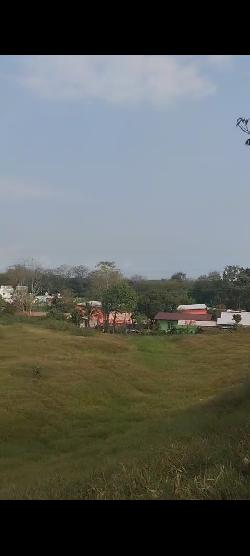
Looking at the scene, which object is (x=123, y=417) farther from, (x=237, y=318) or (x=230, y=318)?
(x=230, y=318)

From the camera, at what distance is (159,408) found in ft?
63.2

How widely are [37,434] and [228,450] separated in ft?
40.9

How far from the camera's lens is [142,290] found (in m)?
63.2

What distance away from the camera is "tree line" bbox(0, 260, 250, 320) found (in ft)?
164

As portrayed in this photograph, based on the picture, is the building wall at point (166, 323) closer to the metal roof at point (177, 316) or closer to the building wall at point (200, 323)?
the metal roof at point (177, 316)

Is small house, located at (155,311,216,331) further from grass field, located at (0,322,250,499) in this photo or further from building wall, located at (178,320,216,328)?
grass field, located at (0,322,250,499)

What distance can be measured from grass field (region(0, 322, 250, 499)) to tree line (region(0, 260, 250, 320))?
8.16 m

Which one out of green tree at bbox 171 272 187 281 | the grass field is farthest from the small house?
green tree at bbox 171 272 187 281

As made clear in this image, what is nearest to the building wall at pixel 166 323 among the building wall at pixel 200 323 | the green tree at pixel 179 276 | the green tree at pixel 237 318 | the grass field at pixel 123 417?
the building wall at pixel 200 323

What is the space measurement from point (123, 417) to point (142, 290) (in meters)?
45.2

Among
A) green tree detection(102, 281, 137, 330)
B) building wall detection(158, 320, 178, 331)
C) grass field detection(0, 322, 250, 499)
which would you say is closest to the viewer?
grass field detection(0, 322, 250, 499)
